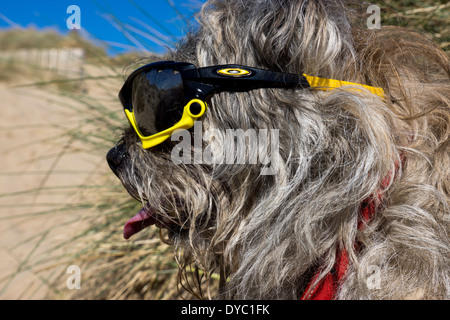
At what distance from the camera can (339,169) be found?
1541mm

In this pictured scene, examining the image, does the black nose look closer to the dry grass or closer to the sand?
the dry grass

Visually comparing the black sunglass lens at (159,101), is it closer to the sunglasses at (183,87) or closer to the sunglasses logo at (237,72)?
the sunglasses at (183,87)

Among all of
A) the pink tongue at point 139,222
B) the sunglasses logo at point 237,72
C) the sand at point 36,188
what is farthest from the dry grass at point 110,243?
the sunglasses logo at point 237,72

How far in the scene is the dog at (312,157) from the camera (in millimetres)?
1474

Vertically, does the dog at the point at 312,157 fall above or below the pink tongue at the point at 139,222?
above

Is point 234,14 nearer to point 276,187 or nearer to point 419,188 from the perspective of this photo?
point 276,187

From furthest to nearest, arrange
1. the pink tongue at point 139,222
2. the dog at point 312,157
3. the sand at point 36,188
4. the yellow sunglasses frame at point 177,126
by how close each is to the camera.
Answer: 1. the sand at point 36,188
2. the pink tongue at point 139,222
3. the yellow sunglasses frame at point 177,126
4. the dog at point 312,157

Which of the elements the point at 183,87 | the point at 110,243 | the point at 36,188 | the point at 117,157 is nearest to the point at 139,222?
the point at 117,157

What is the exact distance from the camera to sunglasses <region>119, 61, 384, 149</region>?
1564mm

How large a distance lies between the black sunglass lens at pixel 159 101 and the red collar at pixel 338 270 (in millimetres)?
806

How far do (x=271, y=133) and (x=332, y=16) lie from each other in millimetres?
526

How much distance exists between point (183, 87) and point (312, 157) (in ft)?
Answer: 1.90

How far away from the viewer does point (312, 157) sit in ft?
5.08

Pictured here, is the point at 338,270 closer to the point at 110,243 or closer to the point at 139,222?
the point at 139,222
